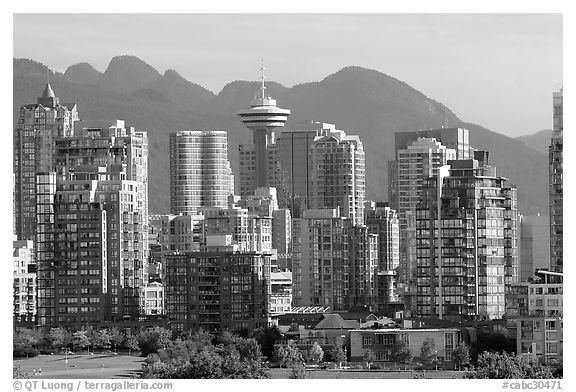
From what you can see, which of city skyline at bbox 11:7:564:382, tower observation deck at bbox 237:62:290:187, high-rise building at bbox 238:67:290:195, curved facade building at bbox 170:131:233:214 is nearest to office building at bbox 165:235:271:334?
city skyline at bbox 11:7:564:382

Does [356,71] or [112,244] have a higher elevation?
[356,71]

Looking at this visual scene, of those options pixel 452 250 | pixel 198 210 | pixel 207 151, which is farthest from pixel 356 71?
pixel 207 151

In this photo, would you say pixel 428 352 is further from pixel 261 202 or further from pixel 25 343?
pixel 261 202

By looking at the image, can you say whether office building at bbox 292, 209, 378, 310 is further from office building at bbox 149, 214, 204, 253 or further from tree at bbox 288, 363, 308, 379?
tree at bbox 288, 363, 308, 379
